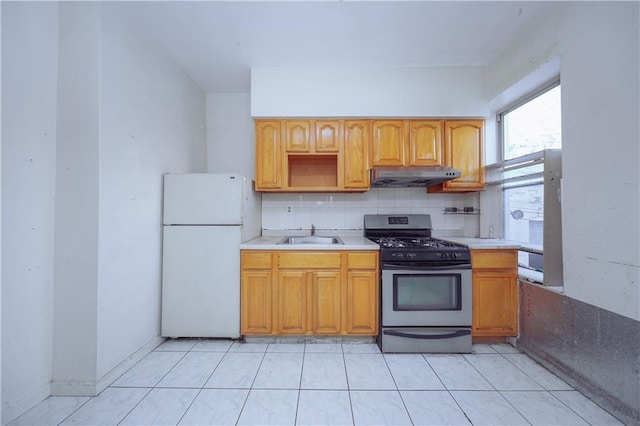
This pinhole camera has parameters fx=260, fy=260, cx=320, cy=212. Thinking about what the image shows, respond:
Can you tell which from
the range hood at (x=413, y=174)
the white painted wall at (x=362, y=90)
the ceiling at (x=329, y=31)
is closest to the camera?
the ceiling at (x=329, y=31)

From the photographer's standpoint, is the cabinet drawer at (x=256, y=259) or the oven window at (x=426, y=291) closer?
the oven window at (x=426, y=291)

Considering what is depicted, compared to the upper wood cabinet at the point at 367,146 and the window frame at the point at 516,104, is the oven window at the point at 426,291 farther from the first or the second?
the window frame at the point at 516,104

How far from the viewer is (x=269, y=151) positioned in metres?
2.73

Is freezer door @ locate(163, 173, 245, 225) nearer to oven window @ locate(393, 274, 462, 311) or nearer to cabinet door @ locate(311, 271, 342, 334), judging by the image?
cabinet door @ locate(311, 271, 342, 334)

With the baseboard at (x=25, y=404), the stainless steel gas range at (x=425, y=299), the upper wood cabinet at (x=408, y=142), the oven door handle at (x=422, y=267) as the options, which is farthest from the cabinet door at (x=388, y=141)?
the baseboard at (x=25, y=404)

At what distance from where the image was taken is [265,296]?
Answer: 2.33 meters

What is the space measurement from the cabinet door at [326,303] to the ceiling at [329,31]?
6.67 ft

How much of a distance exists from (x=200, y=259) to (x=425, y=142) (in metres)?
2.49

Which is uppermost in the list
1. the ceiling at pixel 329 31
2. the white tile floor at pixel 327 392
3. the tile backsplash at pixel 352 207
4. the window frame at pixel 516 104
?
the ceiling at pixel 329 31

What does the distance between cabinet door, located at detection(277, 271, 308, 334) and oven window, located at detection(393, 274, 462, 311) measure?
2.61 feet

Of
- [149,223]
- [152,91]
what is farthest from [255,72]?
[149,223]

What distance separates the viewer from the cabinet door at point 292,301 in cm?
231

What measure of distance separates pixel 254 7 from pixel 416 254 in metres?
2.30

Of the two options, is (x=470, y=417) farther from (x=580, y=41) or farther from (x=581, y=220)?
(x=580, y=41)
